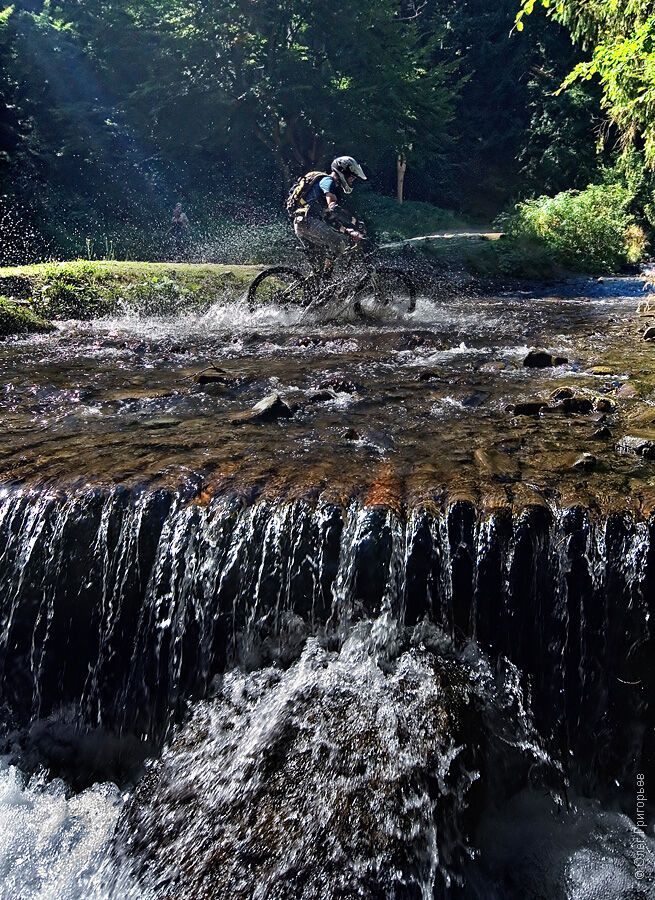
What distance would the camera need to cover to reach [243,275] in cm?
1514

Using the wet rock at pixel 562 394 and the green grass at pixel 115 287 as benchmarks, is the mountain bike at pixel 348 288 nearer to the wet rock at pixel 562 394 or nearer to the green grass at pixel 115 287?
the green grass at pixel 115 287

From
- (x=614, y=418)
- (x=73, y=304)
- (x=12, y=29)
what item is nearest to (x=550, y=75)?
(x=12, y=29)

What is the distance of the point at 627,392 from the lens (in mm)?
6895

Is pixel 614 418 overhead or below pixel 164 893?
overhead

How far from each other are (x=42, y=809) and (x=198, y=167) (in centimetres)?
3166

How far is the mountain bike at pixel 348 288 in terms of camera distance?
43.4 feet

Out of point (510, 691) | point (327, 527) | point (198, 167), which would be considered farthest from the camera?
point (198, 167)

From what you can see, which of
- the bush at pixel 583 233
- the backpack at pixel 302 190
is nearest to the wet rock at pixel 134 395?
the backpack at pixel 302 190

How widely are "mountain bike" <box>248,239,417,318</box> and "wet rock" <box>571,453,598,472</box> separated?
349 inches

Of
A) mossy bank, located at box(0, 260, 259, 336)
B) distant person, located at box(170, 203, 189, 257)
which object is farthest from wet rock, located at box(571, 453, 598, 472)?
distant person, located at box(170, 203, 189, 257)

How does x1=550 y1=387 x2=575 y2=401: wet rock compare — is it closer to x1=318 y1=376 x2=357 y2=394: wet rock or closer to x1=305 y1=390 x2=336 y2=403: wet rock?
x1=318 y1=376 x2=357 y2=394: wet rock

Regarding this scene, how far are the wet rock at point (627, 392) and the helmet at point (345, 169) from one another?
7353 millimetres

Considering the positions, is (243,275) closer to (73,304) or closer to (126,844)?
(73,304)

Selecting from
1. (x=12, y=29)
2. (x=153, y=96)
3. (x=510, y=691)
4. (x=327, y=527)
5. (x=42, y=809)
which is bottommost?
(x=42, y=809)
